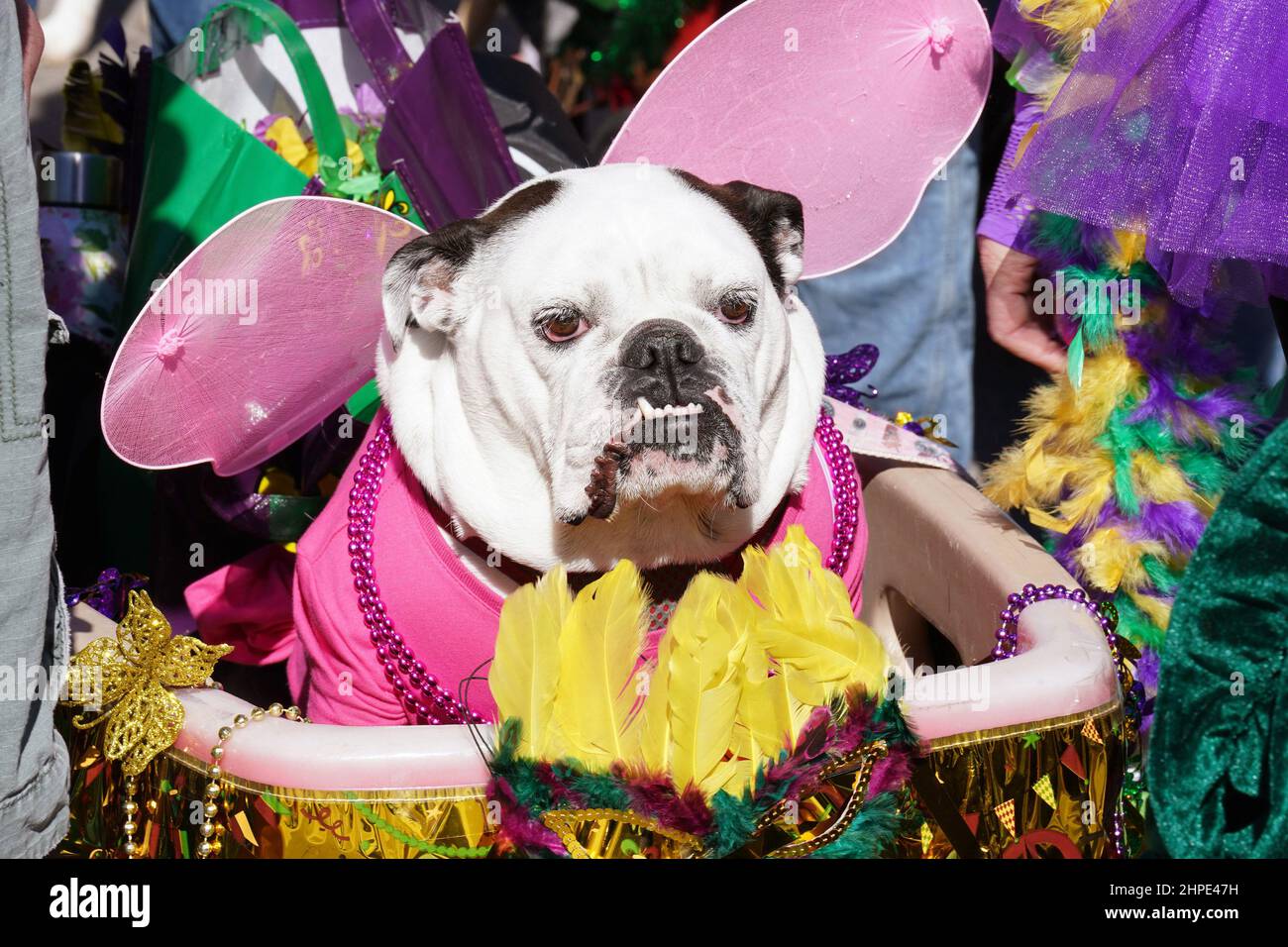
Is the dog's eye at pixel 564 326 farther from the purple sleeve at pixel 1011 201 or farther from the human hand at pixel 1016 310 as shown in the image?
the human hand at pixel 1016 310

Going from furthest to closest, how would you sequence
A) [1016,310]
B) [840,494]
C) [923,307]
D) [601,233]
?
[923,307]
[1016,310]
[840,494]
[601,233]

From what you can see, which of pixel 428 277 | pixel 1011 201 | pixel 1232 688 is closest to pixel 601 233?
pixel 428 277

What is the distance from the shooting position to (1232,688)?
4.93ft

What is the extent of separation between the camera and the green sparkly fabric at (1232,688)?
1.46 metres

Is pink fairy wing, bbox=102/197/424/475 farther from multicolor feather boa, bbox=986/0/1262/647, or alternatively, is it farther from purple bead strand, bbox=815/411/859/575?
multicolor feather boa, bbox=986/0/1262/647

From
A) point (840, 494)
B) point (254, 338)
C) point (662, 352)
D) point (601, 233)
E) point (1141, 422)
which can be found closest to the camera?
point (662, 352)

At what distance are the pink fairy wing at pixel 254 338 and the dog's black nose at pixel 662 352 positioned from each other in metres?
0.47

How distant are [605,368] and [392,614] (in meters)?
0.42

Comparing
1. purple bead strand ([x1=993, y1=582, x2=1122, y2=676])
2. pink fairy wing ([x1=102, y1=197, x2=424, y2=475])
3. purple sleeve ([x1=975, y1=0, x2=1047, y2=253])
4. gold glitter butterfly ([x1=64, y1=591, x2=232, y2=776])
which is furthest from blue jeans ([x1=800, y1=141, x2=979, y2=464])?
gold glitter butterfly ([x1=64, y1=591, x2=232, y2=776])

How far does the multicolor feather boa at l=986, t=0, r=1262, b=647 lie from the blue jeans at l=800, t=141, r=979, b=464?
0.86m

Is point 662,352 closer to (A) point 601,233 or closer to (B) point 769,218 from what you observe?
(A) point 601,233

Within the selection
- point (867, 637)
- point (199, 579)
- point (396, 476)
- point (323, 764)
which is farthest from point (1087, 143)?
point (199, 579)

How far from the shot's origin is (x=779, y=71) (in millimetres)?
1846
